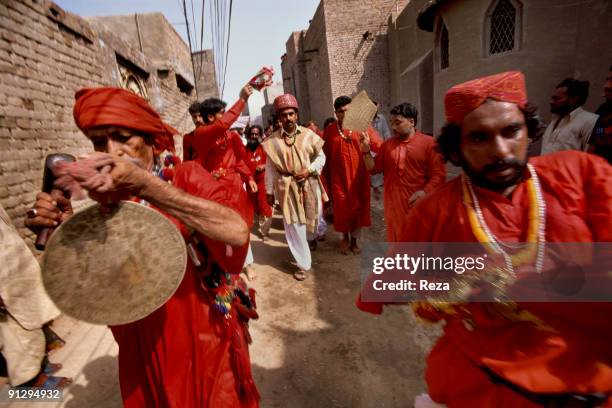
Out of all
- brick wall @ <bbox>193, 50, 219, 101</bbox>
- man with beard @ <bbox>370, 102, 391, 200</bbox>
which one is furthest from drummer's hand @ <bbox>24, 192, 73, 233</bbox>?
brick wall @ <bbox>193, 50, 219, 101</bbox>

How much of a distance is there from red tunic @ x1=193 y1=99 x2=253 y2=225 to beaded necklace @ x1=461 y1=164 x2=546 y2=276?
112 inches

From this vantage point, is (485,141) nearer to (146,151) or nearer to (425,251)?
(425,251)

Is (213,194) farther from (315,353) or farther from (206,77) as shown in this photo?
(206,77)

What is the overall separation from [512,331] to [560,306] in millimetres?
168

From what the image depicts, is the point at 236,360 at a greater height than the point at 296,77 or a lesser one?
lesser

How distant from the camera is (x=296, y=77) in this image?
2480cm

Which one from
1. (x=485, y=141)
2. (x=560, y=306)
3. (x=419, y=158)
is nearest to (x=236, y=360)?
(x=560, y=306)

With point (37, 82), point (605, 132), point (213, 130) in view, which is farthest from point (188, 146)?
point (605, 132)

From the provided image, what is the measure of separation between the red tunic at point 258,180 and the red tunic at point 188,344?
4.33 metres

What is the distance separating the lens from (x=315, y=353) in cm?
283

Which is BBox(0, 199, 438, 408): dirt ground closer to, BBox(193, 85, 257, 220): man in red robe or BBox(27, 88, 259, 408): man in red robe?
BBox(27, 88, 259, 408): man in red robe

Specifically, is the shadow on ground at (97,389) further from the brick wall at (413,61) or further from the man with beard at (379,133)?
the brick wall at (413,61)

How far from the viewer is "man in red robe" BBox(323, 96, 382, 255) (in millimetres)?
4840

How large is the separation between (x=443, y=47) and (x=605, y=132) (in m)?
9.01
